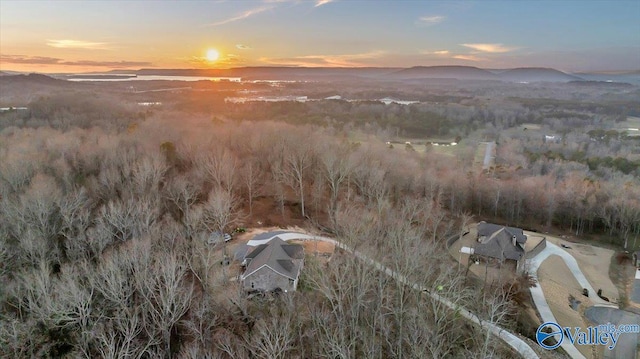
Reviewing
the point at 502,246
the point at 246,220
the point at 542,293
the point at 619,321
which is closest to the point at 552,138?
the point at 502,246

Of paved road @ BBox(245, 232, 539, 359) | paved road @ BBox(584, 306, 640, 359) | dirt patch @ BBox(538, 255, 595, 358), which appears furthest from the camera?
dirt patch @ BBox(538, 255, 595, 358)

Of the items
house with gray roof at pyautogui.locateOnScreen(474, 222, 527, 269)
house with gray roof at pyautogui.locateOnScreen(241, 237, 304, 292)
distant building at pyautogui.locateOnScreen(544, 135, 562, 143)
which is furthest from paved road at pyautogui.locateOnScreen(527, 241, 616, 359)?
distant building at pyautogui.locateOnScreen(544, 135, 562, 143)

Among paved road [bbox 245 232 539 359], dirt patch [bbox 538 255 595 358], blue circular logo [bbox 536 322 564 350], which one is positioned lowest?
dirt patch [bbox 538 255 595 358]

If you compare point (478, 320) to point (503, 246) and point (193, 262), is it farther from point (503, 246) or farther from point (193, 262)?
point (193, 262)

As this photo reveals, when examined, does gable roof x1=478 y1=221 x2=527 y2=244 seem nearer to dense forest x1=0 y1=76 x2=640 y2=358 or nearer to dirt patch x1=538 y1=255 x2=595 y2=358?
dirt patch x1=538 y1=255 x2=595 y2=358

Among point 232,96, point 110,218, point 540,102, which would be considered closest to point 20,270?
point 110,218

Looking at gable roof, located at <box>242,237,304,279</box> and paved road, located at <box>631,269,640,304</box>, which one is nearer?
gable roof, located at <box>242,237,304,279</box>

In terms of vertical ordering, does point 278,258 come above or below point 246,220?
above
